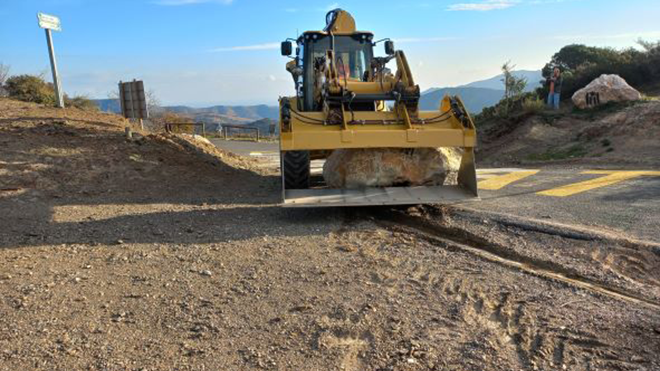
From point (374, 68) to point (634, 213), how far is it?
5154mm

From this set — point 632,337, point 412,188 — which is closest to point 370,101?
point 412,188

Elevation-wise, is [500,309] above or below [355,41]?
below

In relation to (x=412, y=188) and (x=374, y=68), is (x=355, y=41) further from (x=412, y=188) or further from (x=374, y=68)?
(x=412, y=188)

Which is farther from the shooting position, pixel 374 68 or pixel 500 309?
pixel 374 68

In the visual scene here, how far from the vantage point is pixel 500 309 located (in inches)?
149

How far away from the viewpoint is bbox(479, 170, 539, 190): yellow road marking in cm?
975

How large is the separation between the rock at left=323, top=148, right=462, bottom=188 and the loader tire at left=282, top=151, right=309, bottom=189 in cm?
39

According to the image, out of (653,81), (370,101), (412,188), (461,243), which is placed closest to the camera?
(461,243)

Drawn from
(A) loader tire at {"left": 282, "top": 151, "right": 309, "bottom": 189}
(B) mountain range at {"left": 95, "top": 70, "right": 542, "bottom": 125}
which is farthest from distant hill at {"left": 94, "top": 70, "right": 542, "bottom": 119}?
(A) loader tire at {"left": 282, "top": 151, "right": 309, "bottom": 189}

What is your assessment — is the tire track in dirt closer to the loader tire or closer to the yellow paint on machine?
the loader tire

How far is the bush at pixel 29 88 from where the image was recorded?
658 inches

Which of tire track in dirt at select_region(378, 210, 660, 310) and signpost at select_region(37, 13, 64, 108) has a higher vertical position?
signpost at select_region(37, 13, 64, 108)

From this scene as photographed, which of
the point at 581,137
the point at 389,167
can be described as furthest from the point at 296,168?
the point at 581,137

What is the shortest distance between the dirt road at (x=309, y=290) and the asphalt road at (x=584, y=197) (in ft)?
2.20
